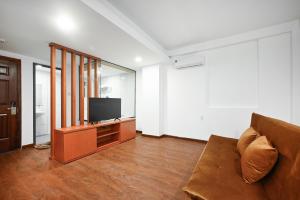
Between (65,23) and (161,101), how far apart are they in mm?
3136

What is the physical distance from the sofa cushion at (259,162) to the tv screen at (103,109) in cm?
299

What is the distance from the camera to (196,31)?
308 cm

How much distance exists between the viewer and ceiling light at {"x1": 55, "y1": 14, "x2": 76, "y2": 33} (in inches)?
77.0

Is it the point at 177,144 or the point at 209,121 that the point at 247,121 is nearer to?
the point at 209,121

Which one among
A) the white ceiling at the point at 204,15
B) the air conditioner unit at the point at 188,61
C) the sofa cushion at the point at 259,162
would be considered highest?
the white ceiling at the point at 204,15

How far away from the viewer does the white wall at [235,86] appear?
2.80 metres

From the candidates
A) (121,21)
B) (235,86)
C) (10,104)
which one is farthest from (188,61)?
(10,104)

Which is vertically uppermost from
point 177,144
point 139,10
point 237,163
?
point 139,10

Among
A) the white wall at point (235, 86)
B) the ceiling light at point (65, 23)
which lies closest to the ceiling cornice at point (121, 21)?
the ceiling light at point (65, 23)

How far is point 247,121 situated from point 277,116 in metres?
0.55

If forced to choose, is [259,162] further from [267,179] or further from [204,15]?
[204,15]

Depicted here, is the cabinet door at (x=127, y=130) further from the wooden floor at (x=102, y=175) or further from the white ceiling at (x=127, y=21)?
the white ceiling at (x=127, y=21)

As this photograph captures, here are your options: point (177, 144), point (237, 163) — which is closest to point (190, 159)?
point (177, 144)

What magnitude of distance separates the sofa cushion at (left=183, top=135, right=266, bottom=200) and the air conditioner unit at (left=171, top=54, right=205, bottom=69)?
2721mm
